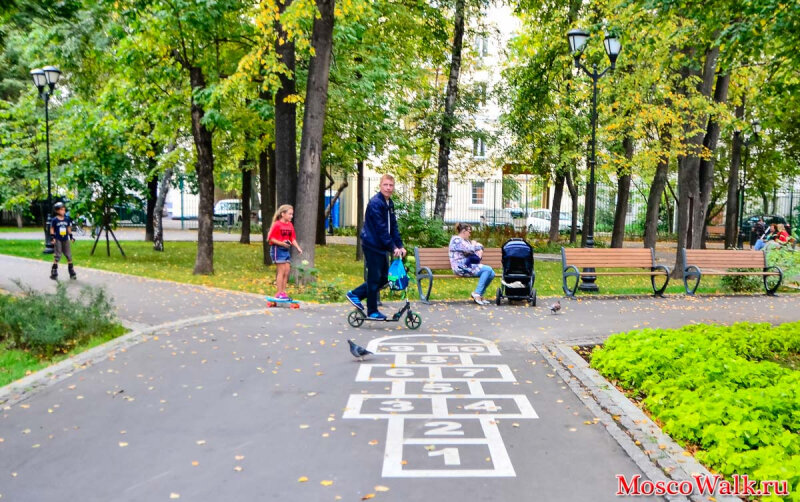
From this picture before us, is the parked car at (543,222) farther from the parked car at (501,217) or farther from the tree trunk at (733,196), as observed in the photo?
the tree trunk at (733,196)

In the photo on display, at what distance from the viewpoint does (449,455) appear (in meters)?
5.16

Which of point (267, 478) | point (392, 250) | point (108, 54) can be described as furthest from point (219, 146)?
point (267, 478)

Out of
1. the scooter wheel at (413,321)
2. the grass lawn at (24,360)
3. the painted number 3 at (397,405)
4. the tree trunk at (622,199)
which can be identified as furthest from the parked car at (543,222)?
the painted number 3 at (397,405)

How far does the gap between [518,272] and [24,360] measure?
7802 mm

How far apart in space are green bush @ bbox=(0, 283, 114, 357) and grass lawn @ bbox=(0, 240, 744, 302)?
4.48 meters

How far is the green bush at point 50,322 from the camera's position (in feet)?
28.0

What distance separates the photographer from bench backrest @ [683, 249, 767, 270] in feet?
A: 51.2

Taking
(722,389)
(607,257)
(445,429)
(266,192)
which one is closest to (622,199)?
(607,257)

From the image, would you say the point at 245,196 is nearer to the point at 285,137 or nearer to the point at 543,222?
the point at 285,137

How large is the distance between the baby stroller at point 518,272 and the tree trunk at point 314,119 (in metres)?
4.10

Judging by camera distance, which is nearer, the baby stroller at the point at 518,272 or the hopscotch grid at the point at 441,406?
the hopscotch grid at the point at 441,406

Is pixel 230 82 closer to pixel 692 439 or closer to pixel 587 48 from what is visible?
pixel 587 48

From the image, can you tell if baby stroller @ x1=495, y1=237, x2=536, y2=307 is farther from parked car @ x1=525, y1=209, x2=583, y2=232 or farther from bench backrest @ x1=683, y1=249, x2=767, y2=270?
parked car @ x1=525, y1=209, x2=583, y2=232

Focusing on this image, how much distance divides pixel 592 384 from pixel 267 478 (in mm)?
3729
